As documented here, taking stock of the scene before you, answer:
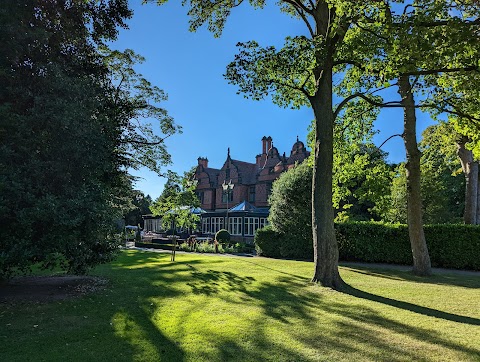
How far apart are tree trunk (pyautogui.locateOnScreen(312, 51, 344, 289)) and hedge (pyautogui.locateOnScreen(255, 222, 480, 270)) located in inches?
322

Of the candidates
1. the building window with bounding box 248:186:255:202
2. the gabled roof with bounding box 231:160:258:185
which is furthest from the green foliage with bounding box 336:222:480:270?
the gabled roof with bounding box 231:160:258:185

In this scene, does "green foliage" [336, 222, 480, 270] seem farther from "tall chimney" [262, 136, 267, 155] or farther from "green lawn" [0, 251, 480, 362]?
"tall chimney" [262, 136, 267, 155]

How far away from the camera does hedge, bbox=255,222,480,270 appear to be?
50.9 ft

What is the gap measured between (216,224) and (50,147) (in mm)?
37908

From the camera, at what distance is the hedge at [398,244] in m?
15.5

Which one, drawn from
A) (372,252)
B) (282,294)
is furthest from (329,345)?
(372,252)

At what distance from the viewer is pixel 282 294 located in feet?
29.6

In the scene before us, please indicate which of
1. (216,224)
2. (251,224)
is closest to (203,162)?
(216,224)

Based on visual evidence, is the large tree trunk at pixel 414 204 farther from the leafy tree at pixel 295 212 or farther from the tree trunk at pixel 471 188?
the tree trunk at pixel 471 188

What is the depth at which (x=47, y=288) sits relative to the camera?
9523mm

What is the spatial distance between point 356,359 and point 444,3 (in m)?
7.36

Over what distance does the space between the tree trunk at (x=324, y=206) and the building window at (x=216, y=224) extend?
3465 cm

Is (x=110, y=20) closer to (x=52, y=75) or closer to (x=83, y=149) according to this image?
(x=52, y=75)

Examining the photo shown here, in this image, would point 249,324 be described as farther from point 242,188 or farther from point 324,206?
point 242,188
